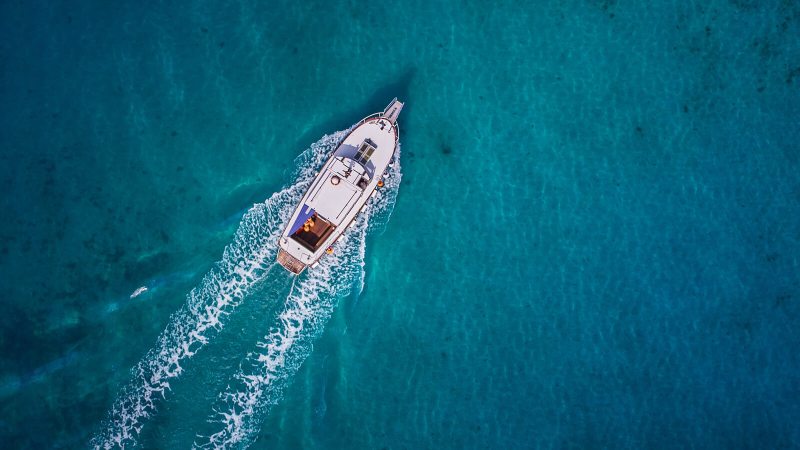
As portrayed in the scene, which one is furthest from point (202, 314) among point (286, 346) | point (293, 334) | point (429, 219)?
point (429, 219)

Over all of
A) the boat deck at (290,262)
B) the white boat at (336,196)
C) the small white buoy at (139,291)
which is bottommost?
the small white buoy at (139,291)

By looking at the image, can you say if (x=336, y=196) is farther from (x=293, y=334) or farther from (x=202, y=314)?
(x=202, y=314)

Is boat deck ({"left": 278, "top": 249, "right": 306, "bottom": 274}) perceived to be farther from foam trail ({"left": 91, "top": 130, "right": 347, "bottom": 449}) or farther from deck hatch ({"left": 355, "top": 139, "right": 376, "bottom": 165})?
deck hatch ({"left": 355, "top": 139, "right": 376, "bottom": 165})

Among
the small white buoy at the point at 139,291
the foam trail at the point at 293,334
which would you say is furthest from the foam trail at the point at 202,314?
the foam trail at the point at 293,334

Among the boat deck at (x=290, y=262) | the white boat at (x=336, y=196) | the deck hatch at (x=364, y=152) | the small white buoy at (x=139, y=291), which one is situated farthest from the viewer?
the small white buoy at (x=139, y=291)

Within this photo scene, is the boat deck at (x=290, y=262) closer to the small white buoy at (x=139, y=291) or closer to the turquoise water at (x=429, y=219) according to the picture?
the turquoise water at (x=429, y=219)

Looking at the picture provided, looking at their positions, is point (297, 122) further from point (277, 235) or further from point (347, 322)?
point (347, 322)

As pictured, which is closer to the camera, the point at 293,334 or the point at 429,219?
the point at 293,334

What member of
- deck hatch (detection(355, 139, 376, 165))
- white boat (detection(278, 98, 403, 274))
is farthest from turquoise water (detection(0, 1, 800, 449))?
deck hatch (detection(355, 139, 376, 165))
